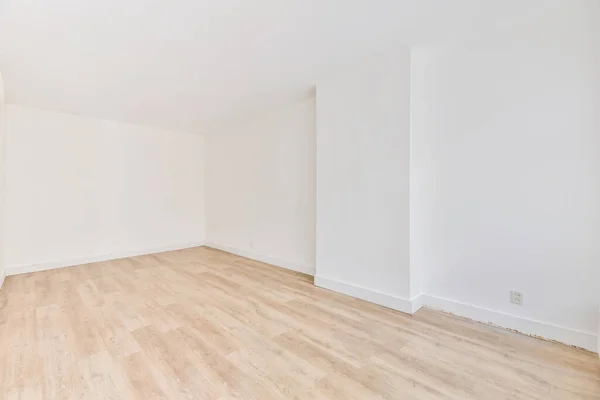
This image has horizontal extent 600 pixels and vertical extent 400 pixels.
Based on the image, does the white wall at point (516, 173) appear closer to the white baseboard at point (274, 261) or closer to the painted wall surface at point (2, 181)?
the white baseboard at point (274, 261)

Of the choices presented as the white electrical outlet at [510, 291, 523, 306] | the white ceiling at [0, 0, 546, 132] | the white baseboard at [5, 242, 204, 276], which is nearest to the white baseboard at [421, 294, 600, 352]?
the white electrical outlet at [510, 291, 523, 306]

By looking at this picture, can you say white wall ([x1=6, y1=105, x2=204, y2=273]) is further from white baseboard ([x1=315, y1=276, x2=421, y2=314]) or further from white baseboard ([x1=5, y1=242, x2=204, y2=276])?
white baseboard ([x1=315, y1=276, x2=421, y2=314])

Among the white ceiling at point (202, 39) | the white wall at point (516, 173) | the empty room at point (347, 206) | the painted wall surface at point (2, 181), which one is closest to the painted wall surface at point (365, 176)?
the empty room at point (347, 206)

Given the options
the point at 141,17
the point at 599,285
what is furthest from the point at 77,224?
the point at 599,285

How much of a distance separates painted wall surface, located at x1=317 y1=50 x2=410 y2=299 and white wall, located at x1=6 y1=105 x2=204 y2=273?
11.0ft

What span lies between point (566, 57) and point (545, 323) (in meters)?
1.93

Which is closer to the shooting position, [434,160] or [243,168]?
[434,160]

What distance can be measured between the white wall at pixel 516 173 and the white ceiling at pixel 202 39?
31 centimetres

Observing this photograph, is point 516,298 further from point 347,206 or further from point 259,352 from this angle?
point 259,352

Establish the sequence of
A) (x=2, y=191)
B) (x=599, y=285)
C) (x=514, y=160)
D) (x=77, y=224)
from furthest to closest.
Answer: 1. (x=77, y=224)
2. (x=2, y=191)
3. (x=514, y=160)
4. (x=599, y=285)

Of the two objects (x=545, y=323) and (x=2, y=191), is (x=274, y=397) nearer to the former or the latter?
(x=545, y=323)

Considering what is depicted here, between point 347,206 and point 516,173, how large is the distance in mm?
1491

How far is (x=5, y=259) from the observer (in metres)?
3.86

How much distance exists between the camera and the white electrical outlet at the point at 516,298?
7.43ft
